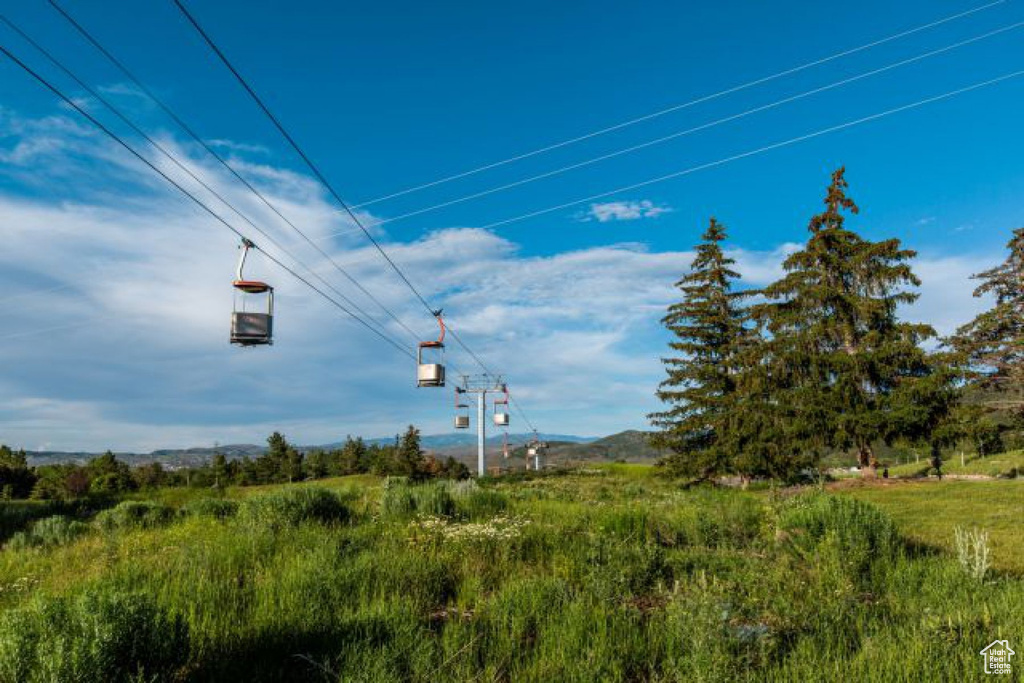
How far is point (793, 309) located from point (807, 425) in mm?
7194

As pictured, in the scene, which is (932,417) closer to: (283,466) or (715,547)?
(715,547)

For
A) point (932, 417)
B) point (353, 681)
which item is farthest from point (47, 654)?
point (932, 417)

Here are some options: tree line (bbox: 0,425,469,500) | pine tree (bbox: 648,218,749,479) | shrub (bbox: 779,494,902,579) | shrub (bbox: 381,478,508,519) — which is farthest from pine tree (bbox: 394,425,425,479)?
shrub (bbox: 779,494,902,579)

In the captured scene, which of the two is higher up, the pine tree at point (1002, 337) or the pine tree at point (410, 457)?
the pine tree at point (1002, 337)

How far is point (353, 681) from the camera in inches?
133

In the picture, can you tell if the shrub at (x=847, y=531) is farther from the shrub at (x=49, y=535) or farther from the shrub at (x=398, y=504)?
the shrub at (x=49, y=535)

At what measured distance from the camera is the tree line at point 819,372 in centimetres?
2820

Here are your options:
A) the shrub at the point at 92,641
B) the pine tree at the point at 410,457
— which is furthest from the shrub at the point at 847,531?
the pine tree at the point at 410,457

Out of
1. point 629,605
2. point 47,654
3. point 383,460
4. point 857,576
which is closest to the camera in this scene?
point 47,654

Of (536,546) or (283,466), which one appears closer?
(536,546)

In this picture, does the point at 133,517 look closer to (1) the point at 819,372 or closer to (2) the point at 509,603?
(2) the point at 509,603

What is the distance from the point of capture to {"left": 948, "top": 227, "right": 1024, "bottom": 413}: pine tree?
3444 centimetres

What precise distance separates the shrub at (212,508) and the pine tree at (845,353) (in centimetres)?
2701

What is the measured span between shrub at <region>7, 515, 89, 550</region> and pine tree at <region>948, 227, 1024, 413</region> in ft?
144
